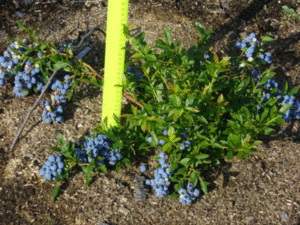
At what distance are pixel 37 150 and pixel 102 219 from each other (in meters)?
0.62

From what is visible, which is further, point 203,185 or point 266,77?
point 266,77

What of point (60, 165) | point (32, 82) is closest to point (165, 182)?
point (60, 165)

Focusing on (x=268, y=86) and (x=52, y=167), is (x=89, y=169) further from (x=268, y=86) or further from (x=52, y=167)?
(x=268, y=86)

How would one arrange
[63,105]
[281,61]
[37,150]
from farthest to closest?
1. [281,61]
2. [63,105]
3. [37,150]

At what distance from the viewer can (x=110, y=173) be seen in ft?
7.82

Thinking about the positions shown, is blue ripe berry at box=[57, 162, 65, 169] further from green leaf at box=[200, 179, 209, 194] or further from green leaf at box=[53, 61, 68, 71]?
green leaf at box=[200, 179, 209, 194]

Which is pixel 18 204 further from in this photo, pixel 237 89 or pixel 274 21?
pixel 274 21

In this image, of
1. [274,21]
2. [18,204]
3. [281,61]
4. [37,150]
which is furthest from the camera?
[274,21]

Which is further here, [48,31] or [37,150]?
[48,31]

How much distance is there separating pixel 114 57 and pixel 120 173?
71 cm

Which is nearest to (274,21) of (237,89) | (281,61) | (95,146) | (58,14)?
(281,61)

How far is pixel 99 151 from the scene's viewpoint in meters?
2.27

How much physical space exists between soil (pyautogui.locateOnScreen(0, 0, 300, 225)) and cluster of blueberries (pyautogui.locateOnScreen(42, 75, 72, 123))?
0.22 ft

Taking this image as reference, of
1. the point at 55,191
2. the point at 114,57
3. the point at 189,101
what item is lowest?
the point at 55,191
